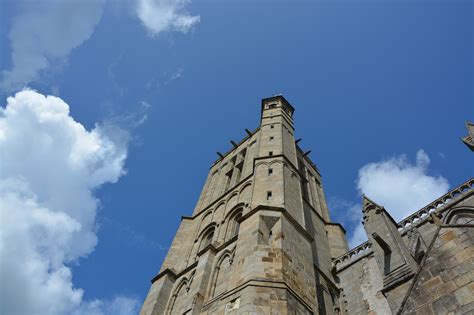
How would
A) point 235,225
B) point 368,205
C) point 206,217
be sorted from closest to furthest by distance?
point 368,205
point 235,225
point 206,217

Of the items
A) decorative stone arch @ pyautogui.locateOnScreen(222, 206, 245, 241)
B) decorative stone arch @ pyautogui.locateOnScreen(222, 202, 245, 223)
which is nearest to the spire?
decorative stone arch @ pyautogui.locateOnScreen(222, 206, 245, 241)

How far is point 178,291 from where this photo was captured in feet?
49.6

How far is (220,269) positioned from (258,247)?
297 centimetres

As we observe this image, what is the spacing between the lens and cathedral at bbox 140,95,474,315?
5.41m

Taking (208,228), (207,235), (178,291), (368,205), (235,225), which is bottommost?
(368,205)

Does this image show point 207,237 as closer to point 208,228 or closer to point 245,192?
point 208,228

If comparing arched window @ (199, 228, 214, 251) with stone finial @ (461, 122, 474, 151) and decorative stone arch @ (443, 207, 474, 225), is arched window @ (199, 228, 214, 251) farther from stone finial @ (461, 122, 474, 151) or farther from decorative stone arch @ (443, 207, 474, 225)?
stone finial @ (461, 122, 474, 151)

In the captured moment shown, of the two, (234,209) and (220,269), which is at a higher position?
(234,209)

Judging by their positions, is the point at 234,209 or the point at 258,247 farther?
the point at 234,209

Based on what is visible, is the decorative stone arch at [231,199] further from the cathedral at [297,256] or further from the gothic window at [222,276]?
the gothic window at [222,276]

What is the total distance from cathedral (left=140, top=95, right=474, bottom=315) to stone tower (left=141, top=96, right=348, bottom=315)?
0.14ft

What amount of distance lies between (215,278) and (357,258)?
20.2ft

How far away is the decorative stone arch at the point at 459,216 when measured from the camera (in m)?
13.0

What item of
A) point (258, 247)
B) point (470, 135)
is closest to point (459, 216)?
point (470, 135)
